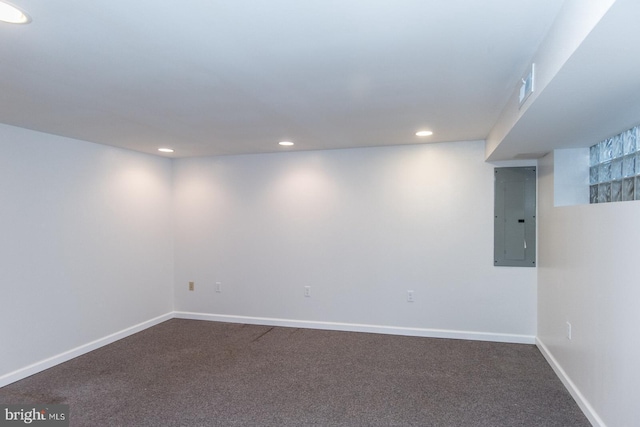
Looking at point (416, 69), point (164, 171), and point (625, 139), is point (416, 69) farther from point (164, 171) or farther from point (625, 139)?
point (164, 171)

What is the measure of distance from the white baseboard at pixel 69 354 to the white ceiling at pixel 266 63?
210cm

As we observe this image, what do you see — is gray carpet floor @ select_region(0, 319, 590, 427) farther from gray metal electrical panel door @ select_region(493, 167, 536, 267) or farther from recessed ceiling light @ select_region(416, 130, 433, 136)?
recessed ceiling light @ select_region(416, 130, 433, 136)

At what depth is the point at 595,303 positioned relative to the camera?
2.29 meters

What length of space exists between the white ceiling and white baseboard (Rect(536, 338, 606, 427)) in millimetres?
2141

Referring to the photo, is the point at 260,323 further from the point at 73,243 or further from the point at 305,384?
the point at 73,243

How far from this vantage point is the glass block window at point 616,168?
7.43 feet

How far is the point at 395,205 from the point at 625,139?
209 cm

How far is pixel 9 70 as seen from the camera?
1.87 meters

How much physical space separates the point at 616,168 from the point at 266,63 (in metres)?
2.56

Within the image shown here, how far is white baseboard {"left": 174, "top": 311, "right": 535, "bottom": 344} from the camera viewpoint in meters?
3.72

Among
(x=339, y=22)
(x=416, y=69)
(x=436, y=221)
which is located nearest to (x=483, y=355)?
(x=436, y=221)

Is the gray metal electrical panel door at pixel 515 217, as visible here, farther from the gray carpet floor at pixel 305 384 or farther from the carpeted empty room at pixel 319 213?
the gray carpet floor at pixel 305 384

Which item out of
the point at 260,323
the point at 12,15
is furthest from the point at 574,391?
the point at 12,15

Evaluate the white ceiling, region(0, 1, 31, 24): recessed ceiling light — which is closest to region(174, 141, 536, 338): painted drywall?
the white ceiling
